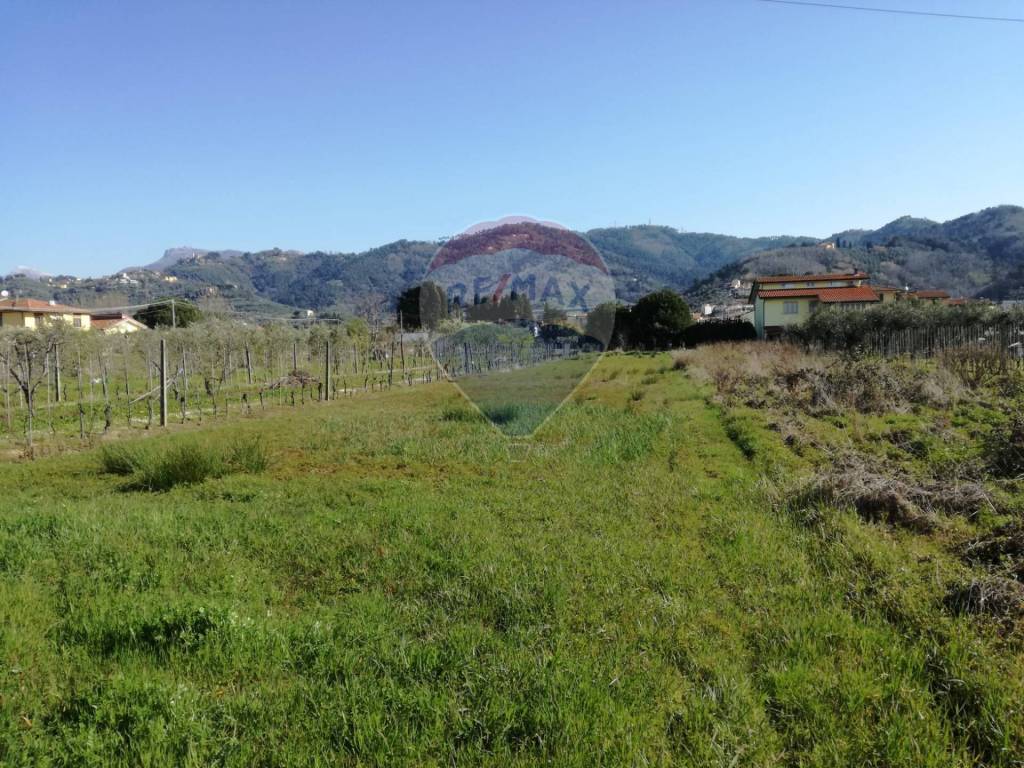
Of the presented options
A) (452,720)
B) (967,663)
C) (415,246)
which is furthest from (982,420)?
(415,246)

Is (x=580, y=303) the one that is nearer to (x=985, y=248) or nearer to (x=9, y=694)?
(x=9, y=694)

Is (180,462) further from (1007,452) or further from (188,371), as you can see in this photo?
(188,371)

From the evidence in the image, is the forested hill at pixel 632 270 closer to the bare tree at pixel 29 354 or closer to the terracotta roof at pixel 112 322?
the terracotta roof at pixel 112 322

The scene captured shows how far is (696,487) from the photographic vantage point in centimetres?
741

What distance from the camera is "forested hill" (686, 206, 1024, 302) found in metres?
95.6

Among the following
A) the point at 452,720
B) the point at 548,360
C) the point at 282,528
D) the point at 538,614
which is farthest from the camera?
the point at 548,360

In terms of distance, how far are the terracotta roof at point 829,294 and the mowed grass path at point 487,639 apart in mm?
44855

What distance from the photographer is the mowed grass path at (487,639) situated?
8.96 feet

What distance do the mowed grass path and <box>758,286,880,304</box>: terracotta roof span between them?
44.9 meters

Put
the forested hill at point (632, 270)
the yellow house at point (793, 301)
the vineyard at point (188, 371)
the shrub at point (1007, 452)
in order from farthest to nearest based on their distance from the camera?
the forested hill at point (632, 270), the yellow house at point (793, 301), the vineyard at point (188, 371), the shrub at point (1007, 452)

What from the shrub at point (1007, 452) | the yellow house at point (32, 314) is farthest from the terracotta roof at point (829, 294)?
the yellow house at point (32, 314)

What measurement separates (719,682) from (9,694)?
363 cm

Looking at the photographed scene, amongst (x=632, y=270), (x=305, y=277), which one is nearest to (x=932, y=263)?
(x=632, y=270)

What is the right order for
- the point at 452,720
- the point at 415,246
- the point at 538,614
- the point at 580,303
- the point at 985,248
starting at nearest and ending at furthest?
the point at 452,720
the point at 538,614
the point at 580,303
the point at 985,248
the point at 415,246
